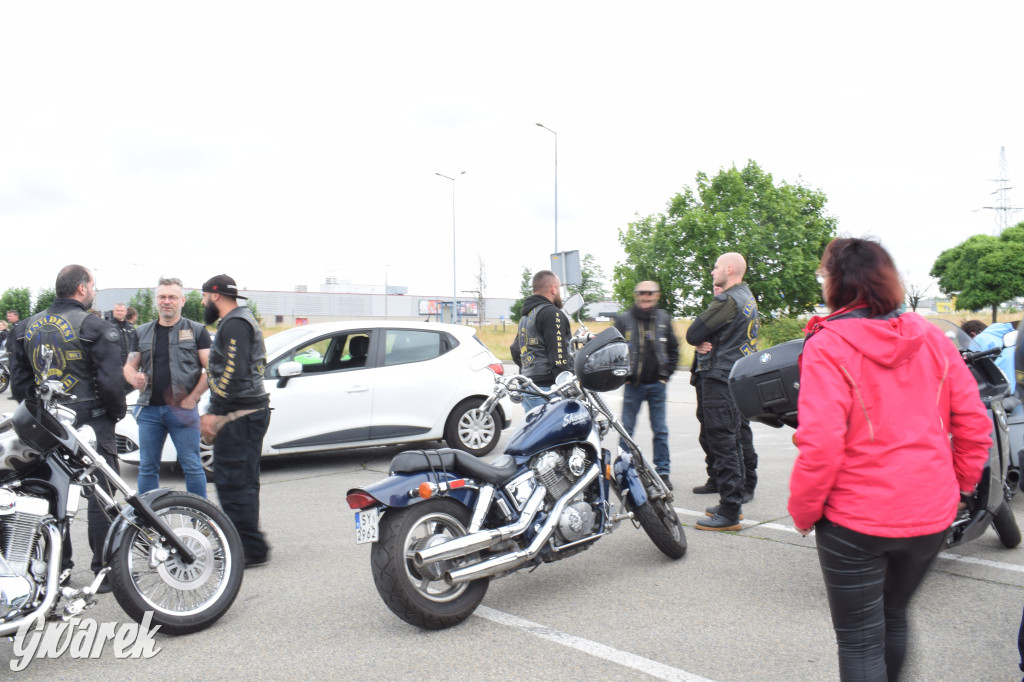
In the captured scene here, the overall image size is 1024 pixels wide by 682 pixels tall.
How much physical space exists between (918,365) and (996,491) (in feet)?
6.97

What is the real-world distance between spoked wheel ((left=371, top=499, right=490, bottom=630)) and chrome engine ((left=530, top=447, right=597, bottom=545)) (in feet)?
1.56

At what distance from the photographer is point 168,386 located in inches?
206

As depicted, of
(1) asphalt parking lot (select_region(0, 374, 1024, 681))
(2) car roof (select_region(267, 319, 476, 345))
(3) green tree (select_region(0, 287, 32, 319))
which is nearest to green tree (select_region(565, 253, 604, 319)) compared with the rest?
A: (3) green tree (select_region(0, 287, 32, 319))

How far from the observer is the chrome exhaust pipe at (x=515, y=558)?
147 inches

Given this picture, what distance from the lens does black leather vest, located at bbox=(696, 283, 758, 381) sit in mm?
5578

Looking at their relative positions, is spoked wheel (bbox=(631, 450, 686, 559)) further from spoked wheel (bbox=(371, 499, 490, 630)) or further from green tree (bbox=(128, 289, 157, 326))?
green tree (bbox=(128, 289, 157, 326))

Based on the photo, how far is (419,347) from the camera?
337 inches

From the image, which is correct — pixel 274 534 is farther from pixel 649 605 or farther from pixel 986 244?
pixel 986 244

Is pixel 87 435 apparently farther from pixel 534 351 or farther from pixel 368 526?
pixel 534 351

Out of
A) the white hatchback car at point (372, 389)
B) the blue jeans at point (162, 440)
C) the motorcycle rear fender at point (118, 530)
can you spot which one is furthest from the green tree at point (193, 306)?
the motorcycle rear fender at point (118, 530)

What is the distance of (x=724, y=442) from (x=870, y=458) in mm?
3162

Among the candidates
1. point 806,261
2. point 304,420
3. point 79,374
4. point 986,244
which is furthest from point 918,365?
point 986,244

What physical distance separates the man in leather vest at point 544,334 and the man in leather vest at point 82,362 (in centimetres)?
303

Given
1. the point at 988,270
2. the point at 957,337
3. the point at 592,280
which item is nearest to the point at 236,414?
the point at 957,337
